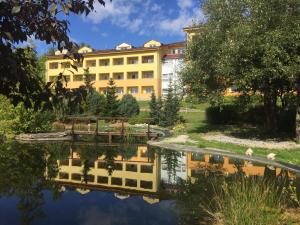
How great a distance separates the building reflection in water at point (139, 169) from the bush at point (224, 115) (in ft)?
47.2

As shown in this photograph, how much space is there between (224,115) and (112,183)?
24151 mm

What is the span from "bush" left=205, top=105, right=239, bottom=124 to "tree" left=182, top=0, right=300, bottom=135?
7727 mm

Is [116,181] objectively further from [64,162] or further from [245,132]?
[245,132]

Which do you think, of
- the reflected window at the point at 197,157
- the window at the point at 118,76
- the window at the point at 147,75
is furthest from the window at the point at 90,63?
the reflected window at the point at 197,157

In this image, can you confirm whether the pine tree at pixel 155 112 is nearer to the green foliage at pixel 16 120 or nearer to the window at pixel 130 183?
the green foliage at pixel 16 120

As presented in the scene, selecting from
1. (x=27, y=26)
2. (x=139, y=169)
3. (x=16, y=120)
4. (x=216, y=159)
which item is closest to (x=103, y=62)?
(x=16, y=120)

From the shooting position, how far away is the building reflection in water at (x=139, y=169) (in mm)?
14594

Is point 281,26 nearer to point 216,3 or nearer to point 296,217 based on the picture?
point 216,3

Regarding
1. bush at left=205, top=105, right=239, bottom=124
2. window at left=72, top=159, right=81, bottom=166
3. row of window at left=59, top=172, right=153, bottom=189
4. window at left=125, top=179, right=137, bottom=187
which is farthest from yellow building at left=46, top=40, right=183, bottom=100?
window at left=125, top=179, right=137, bottom=187

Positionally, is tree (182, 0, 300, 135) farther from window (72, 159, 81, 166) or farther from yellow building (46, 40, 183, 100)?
yellow building (46, 40, 183, 100)

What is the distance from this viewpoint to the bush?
3716 centimetres

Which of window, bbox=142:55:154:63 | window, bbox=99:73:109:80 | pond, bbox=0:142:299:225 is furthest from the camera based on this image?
window, bbox=99:73:109:80

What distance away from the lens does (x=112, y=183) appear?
15.2 m

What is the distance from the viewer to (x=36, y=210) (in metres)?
11.0
